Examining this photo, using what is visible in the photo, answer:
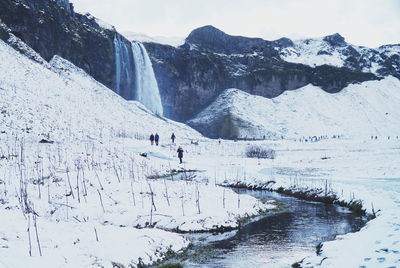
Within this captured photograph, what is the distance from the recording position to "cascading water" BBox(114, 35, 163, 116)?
2741 inches

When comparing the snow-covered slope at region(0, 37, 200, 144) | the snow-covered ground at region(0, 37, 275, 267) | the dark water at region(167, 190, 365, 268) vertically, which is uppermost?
the snow-covered slope at region(0, 37, 200, 144)

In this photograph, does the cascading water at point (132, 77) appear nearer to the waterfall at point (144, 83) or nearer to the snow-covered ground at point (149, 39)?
the waterfall at point (144, 83)

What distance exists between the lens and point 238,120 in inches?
3123

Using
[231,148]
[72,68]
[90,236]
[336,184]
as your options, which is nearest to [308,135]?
[231,148]

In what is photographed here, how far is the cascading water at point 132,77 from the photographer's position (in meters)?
69.6

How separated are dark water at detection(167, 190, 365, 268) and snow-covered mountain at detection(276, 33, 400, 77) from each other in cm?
10713

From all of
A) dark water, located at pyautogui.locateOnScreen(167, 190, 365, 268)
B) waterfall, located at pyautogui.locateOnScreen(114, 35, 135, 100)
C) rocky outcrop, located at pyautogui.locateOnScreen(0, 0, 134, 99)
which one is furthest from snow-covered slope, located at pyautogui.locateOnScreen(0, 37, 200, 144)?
dark water, located at pyautogui.locateOnScreen(167, 190, 365, 268)

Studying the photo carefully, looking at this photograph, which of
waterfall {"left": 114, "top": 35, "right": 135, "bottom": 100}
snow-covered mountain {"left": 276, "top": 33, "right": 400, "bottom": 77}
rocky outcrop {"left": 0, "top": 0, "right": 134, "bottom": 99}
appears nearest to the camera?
rocky outcrop {"left": 0, "top": 0, "right": 134, "bottom": 99}

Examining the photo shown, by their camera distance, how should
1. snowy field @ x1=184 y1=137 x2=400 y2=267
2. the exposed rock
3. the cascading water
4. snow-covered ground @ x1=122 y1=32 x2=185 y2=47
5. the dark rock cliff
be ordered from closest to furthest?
1. snowy field @ x1=184 y1=137 x2=400 y2=267
2. the dark rock cliff
3. the cascading water
4. snow-covered ground @ x1=122 y1=32 x2=185 y2=47
5. the exposed rock

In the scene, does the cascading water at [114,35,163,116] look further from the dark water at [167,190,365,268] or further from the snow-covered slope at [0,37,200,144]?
the dark water at [167,190,365,268]

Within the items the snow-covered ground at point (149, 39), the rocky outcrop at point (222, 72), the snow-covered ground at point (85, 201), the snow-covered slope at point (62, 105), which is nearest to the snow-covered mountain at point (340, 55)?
the rocky outcrop at point (222, 72)

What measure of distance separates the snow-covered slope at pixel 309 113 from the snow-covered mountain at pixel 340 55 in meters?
13.5

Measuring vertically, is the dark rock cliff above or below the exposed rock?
below

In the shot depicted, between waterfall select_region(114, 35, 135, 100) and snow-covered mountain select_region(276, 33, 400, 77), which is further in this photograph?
snow-covered mountain select_region(276, 33, 400, 77)
